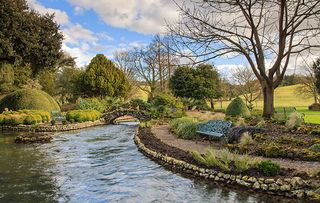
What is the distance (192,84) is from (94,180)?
31707 millimetres

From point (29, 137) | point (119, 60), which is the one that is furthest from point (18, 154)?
point (119, 60)

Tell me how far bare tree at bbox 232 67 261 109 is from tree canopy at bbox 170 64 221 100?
7407 mm

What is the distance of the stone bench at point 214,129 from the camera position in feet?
44.6

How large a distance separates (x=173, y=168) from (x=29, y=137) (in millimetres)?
9829

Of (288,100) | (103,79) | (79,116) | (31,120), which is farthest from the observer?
(288,100)

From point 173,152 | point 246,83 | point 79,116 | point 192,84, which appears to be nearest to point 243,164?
point 173,152

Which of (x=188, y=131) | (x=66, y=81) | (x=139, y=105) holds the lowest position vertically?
(x=188, y=131)

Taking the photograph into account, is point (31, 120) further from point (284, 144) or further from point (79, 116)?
point (284, 144)

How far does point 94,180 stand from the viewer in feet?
31.0

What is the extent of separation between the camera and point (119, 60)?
51.3 m

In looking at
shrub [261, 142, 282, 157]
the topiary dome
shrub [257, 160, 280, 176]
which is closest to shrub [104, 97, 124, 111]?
the topiary dome

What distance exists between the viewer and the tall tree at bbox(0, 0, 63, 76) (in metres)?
27.3

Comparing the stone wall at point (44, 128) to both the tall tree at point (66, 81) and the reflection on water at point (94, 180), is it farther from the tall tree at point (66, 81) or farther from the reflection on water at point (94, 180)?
the tall tree at point (66, 81)

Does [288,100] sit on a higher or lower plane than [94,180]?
higher
